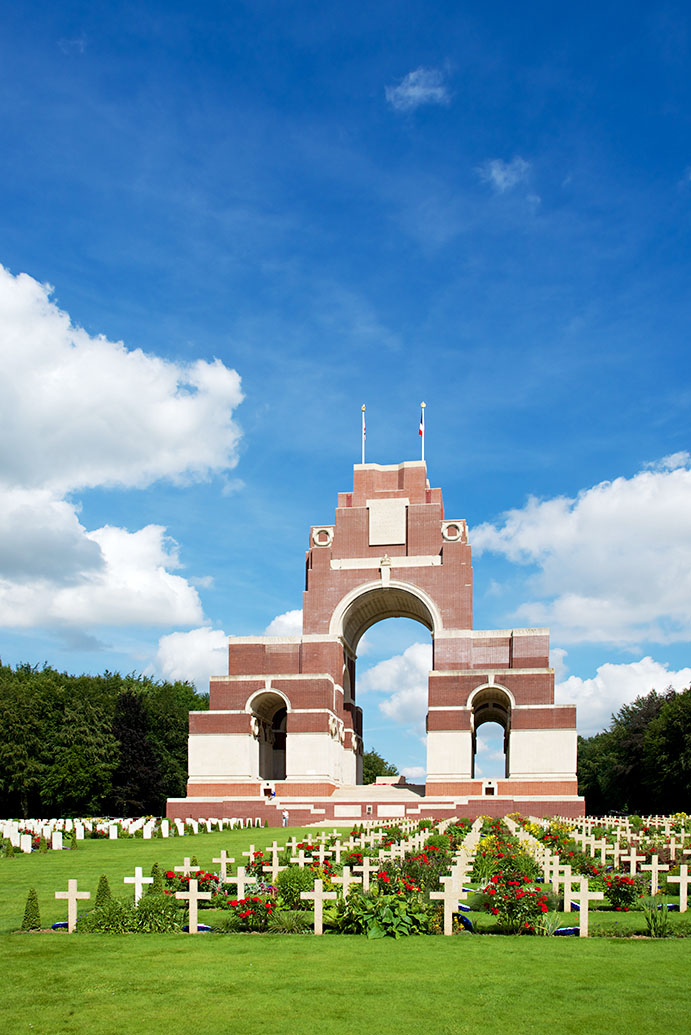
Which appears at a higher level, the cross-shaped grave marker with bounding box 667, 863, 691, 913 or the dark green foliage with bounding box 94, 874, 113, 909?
the dark green foliage with bounding box 94, 874, 113, 909

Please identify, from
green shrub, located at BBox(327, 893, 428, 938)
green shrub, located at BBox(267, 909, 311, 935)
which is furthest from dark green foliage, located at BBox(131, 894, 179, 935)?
green shrub, located at BBox(327, 893, 428, 938)

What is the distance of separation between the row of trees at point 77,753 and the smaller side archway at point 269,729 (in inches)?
322

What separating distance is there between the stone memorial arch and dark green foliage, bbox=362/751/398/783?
3823 centimetres

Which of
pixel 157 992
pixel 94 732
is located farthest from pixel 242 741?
pixel 157 992

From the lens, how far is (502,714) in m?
50.9

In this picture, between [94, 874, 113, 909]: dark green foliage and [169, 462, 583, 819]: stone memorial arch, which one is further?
[169, 462, 583, 819]: stone memorial arch

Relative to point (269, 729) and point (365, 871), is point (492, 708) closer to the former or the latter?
point (269, 729)

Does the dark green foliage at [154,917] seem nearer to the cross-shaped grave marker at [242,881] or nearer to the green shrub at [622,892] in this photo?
the cross-shaped grave marker at [242,881]

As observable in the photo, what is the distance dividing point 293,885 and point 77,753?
42821 mm

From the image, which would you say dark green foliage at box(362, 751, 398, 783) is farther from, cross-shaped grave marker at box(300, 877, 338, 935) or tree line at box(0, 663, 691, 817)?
cross-shaped grave marker at box(300, 877, 338, 935)

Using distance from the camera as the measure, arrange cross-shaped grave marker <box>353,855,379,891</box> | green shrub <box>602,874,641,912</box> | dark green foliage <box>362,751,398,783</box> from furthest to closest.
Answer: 1. dark green foliage <box>362,751,398,783</box>
2. green shrub <box>602,874,641,912</box>
3. cross-shaped grave marker <box>353,855,379,891</box>

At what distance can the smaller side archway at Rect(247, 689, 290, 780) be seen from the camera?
46438 mm

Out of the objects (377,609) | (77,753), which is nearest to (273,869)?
(377,609)

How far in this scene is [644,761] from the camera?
173 ft
